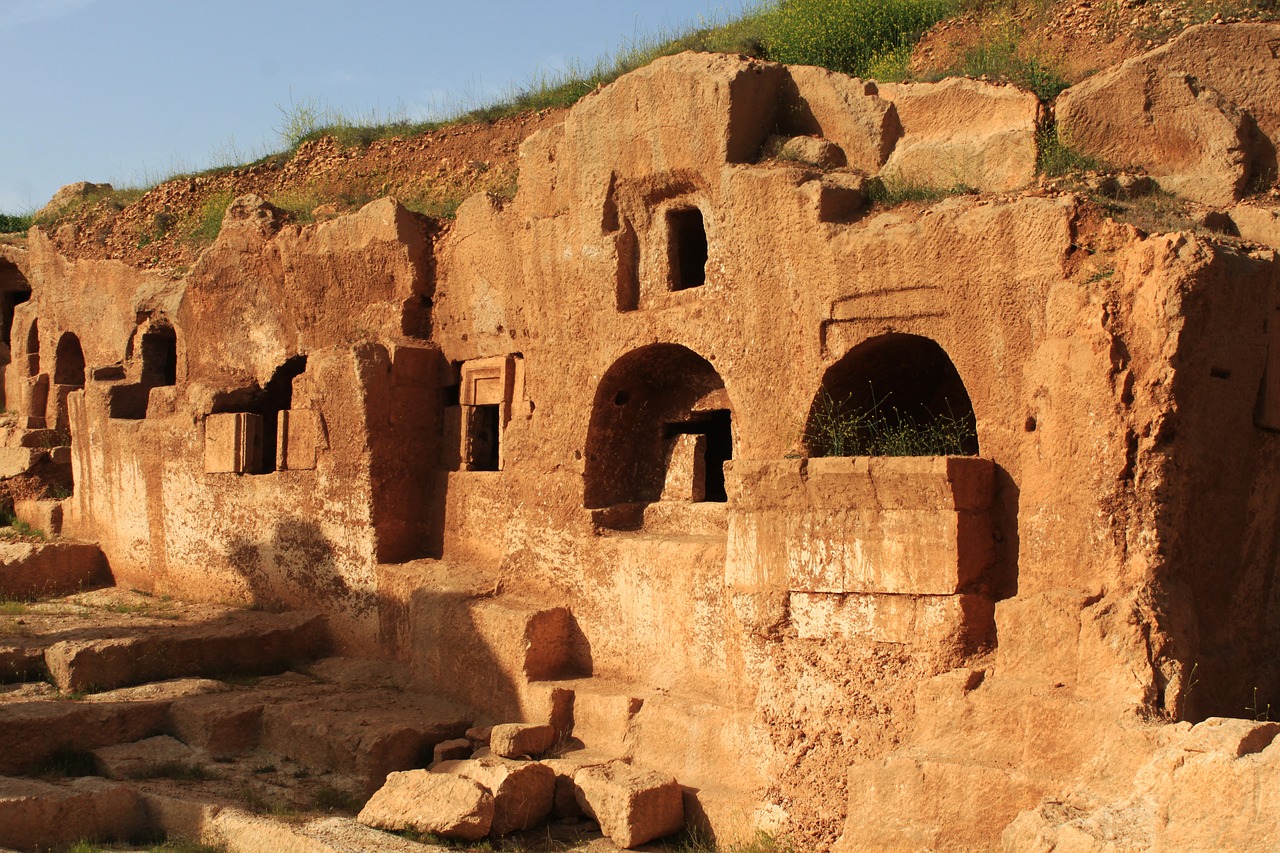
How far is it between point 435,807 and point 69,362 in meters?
10.6

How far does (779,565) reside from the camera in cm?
655

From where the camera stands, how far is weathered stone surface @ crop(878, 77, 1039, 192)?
7176 mm

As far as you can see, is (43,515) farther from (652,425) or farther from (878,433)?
(878,433)

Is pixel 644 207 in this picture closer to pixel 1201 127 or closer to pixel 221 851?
pixel 1201 127

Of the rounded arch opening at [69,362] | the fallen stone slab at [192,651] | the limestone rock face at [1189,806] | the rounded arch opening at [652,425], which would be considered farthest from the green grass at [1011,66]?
the rounded arch opening at [69,362]

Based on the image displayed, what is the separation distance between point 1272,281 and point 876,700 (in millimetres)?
2706

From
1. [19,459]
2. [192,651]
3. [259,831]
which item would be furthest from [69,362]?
[259,831]

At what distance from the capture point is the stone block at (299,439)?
9836mm

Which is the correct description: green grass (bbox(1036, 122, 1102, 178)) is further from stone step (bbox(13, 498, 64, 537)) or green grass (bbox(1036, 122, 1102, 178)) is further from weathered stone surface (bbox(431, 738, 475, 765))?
stone step (bbox(13, 498, 64, 537))

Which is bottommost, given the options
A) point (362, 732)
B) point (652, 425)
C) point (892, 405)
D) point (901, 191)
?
point (362, 732)

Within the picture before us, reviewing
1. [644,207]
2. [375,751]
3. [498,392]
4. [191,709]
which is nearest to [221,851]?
[375,751]

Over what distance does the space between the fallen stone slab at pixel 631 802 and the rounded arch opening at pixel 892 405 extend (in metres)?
1.99

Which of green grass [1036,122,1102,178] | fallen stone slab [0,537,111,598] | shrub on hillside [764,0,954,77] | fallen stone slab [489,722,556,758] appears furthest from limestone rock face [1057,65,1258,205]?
fallen stone slab [0,537,111,598]

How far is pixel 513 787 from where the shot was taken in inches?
269
